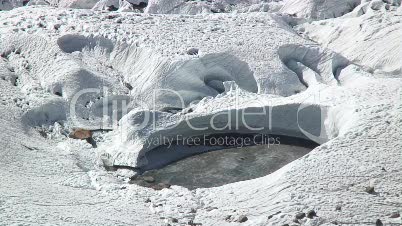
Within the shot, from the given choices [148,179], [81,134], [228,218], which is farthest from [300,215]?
[81,134]

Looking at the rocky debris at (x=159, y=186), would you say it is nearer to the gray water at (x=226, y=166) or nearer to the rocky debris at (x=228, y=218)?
the gray water at (x=226, y=166)

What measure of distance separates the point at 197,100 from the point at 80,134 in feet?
10.1

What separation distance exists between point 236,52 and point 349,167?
20.9 ft

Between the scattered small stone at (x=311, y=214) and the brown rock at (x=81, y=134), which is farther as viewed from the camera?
the brown rock at (x=81, y=134)

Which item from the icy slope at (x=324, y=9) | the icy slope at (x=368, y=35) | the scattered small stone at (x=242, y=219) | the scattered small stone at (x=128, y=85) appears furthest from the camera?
the icy slope at (x=324, y=9)

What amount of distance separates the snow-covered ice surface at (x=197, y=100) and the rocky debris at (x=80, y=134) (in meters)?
0.17

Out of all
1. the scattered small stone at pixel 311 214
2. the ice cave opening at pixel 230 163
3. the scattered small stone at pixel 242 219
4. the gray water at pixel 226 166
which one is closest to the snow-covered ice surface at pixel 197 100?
the scattered small stone at pixel 242 219

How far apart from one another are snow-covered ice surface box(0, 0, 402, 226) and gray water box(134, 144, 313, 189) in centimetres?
54

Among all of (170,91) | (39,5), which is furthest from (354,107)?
(39,5)

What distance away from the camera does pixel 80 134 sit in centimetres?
1569

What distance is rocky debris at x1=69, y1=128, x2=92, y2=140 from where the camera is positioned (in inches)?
614

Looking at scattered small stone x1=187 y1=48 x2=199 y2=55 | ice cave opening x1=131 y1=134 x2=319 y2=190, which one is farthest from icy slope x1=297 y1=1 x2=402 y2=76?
scattered small stone x1=187 y1=48 x2=199 y2=55

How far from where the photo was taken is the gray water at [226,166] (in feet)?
45.9

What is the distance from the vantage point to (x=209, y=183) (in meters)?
13.8
